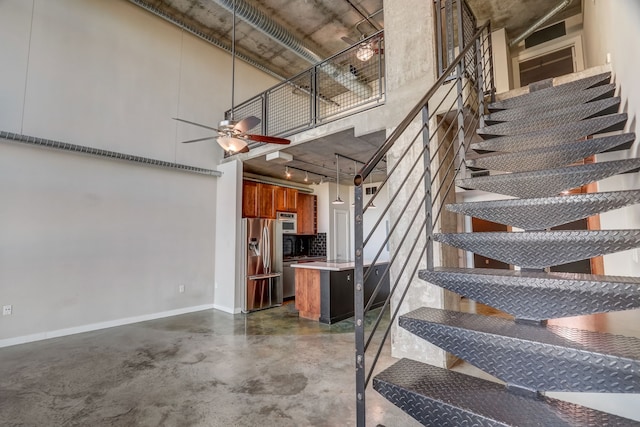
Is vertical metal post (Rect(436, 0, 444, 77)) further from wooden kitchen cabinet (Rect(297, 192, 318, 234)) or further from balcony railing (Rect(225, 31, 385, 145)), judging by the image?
wooden kitchen cabinet (Rect(297, 192, 318, 234))

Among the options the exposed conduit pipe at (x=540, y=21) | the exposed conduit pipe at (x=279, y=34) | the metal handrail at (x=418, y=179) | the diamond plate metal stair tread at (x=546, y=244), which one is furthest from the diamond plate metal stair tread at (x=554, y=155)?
the exposed conduit pipe at (x=540, y=21)

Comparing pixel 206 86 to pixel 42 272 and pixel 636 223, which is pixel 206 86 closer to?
pixel 42 272

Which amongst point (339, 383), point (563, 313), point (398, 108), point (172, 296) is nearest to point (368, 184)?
point (398, 108)

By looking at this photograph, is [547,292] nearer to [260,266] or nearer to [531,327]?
[531,327]

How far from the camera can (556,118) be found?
2.48 meters

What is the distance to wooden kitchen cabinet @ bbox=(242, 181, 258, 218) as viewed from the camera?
6.37 m

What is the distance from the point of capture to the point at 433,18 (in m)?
3.28

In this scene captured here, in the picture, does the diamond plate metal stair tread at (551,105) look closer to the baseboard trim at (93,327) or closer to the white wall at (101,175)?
the white wall at (101,175)

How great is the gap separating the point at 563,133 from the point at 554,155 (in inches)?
11.9

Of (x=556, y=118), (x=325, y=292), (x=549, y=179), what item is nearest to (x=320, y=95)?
(x=325, y=292)

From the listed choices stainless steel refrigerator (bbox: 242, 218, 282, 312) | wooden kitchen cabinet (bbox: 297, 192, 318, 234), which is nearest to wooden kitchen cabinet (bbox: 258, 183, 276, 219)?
stainless steel refrigerator (bbox: 242, 218, 282, 312)

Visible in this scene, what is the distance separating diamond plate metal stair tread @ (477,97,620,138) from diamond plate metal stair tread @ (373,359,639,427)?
2247mm

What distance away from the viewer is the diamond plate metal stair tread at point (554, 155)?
195 centimetres

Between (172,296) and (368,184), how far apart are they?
17.9ft
